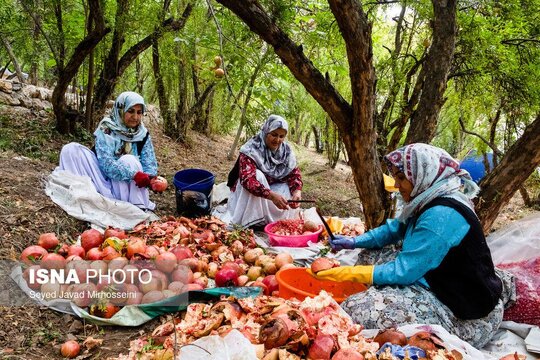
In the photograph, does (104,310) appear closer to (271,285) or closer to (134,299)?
(134,299)

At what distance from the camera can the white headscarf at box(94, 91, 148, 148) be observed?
4.36 metres

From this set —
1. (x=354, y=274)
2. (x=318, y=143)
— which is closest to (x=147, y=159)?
(x=354, y=274)

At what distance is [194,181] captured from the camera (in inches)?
191

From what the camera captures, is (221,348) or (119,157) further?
(119,157)

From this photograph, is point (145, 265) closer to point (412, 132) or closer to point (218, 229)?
point (218, 229)

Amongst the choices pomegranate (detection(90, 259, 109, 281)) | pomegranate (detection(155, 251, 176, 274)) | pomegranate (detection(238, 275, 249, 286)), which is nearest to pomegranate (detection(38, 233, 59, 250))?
pomegranate (detection(90, 259, 109, 281))

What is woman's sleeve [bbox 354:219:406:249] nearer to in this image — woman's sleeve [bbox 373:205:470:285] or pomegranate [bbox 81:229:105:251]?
woman's sleeve [bbox 373:205:470:285]

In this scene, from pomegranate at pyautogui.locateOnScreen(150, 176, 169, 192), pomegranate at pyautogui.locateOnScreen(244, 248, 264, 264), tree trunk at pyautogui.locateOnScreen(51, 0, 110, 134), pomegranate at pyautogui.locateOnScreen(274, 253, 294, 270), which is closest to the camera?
pomegranate at pyautogui.locateOnScreen(274, 253, 294, 270)

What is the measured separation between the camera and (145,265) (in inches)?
116

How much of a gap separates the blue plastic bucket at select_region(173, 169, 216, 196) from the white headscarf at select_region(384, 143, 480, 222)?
8.22ft

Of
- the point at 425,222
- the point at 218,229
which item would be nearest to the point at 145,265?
the point at 218,229

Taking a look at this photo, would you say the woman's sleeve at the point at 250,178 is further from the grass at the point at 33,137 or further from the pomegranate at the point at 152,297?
the grass at the point at 33,137

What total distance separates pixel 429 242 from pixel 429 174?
0.39 metres

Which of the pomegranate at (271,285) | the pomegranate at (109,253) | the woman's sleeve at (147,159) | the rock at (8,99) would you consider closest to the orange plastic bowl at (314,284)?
the pomegranate at (271,285)
